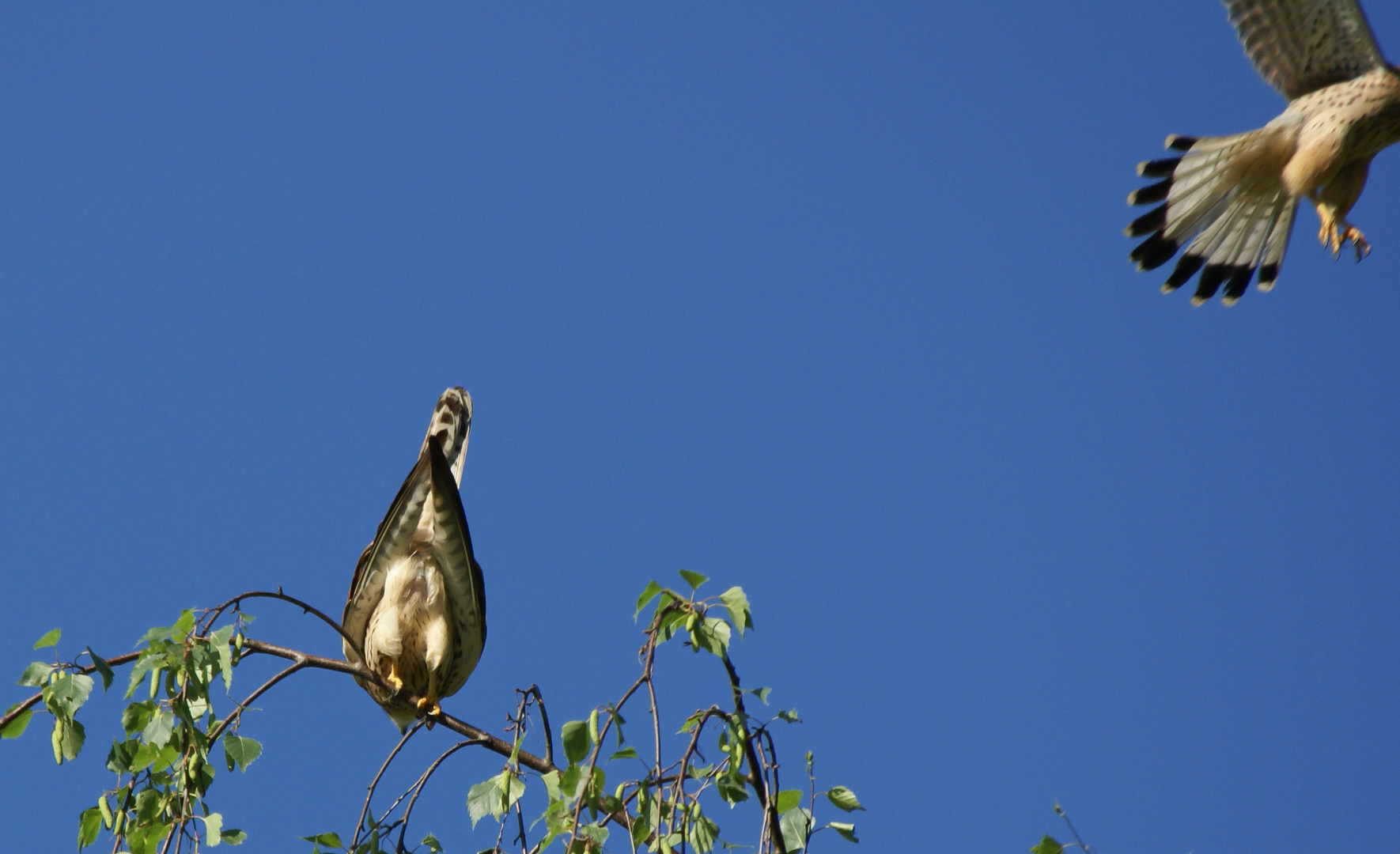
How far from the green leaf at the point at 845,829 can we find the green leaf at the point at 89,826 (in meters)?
1.61

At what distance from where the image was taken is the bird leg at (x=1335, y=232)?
4199 millimetres

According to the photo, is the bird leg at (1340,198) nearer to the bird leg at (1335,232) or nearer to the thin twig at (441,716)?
the bird leg at (1335,232)

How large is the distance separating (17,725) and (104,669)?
12.9 inches

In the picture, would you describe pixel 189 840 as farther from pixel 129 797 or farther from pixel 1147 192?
pixel 1147 192

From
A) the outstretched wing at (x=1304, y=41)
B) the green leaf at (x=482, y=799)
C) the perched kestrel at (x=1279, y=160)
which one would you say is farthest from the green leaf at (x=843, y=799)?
the outstretched wing at (x=1304, y=41)

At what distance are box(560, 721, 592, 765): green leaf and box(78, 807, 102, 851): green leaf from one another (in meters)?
1.14

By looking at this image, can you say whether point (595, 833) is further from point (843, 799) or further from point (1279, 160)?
point (1279, 160)

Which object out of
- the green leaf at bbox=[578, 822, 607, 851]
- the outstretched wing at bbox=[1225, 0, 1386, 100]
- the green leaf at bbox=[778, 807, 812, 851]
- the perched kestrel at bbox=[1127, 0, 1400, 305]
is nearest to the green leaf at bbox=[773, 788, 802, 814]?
the green leaf at bbox=[778, 807, 812, 851]

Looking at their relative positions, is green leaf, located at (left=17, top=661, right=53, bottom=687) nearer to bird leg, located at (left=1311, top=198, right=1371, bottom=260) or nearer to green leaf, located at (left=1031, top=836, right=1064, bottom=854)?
green leaf, located at (left=1031, top=836, right=1064, bottom=854)

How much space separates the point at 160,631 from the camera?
2391 millimetres

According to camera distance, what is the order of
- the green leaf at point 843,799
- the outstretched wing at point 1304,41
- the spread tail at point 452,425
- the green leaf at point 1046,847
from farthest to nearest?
1. the outstretched wing at point 1304,41
2. the spread tail at point 452,425
3. the green leaf at point 843,799
4. the green leaf at point 1046,847

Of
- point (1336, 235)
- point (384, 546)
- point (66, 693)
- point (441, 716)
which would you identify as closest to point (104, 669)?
point (66, 693)

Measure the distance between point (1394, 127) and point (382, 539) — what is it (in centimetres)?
398

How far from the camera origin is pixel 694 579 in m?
Result: 2.23
